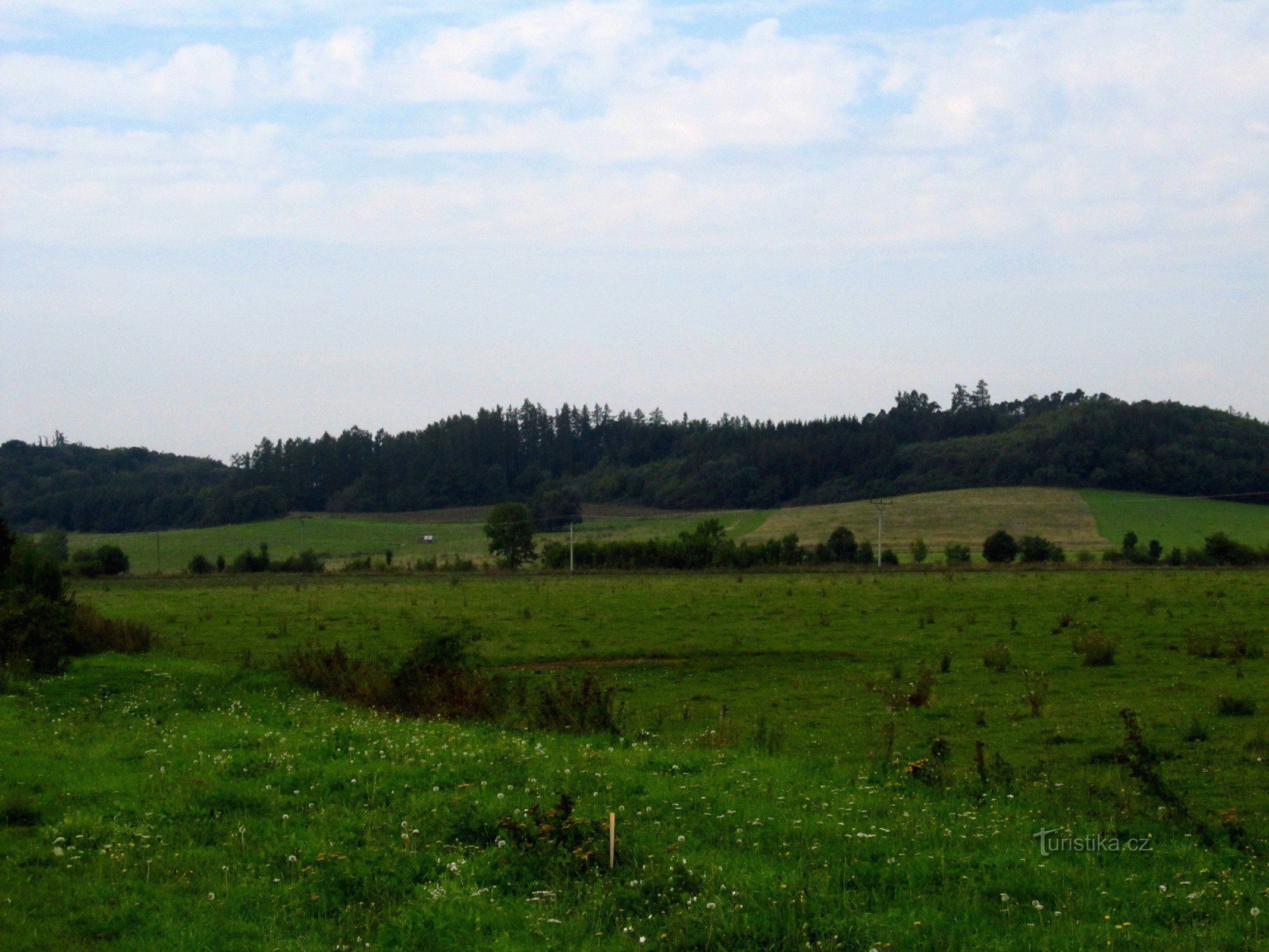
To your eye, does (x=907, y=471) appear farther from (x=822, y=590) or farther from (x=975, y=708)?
(x=975, y=708)

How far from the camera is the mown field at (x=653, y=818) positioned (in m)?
7.16

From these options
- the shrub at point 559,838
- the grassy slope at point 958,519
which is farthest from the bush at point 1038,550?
the shrub at point 559,838

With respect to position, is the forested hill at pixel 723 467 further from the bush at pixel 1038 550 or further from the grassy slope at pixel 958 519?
the bush at pixel 1038 550

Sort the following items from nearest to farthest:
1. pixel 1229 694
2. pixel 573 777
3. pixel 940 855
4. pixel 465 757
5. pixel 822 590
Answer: pixel 940 855 → pixel 573 777 → pixel 465 757 → pixel 1229 694 → pixel 822 590

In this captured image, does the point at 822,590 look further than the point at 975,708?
Yes

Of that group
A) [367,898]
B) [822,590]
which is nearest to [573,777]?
[367,898]

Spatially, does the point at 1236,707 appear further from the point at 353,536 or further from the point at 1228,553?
the point at 353,536

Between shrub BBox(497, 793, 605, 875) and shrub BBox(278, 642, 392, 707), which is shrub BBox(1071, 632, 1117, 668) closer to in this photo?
shrub BBox(278, 642, 392, 707)

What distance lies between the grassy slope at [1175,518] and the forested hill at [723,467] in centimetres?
833

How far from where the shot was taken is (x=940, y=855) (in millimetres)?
8266

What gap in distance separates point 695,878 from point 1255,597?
38.1 m

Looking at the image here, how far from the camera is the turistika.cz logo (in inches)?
337

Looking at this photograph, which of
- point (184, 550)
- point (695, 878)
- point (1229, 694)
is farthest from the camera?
point (184, 550)

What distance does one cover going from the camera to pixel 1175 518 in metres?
111
